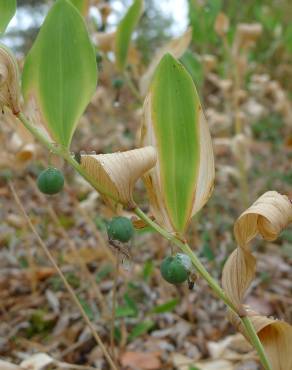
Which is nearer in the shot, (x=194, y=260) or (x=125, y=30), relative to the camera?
(x=194, y=260)

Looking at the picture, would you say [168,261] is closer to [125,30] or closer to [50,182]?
[50,182]

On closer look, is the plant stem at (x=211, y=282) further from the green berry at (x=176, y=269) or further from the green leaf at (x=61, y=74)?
the green leaf at (x=61, y=74)

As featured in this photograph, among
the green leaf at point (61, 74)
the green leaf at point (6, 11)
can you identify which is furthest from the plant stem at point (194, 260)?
the green leaf at point (6, 11)

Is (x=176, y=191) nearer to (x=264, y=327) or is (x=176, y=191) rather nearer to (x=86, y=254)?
(x=264, y=327)

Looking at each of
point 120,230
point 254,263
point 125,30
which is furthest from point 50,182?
point 125,30

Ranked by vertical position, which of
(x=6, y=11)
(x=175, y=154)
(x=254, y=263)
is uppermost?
(x=6, y=11)
